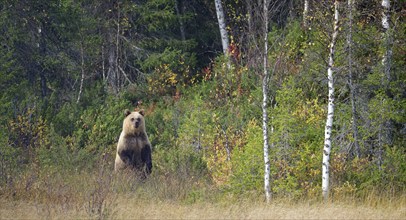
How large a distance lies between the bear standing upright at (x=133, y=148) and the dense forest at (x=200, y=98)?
1.52ft

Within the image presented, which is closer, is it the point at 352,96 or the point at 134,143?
the point at 352,96

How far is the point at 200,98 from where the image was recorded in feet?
54.0

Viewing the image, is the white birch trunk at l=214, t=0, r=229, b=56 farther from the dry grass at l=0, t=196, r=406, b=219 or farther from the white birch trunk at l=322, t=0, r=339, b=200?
the dry grass at l=0, t=196, r=406, b=219

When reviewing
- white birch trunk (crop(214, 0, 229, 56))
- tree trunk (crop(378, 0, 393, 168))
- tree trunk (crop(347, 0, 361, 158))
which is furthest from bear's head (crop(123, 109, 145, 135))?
white birch trunk (crop(214, 0, 229, 56))

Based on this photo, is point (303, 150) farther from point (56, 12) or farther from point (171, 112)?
point (56, 12)

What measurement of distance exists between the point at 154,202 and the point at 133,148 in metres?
3.88

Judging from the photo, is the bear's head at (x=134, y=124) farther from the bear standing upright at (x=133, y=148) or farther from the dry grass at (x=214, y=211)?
the dry grass at (x=214, y=211)

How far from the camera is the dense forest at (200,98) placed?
1346cm

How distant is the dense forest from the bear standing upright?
0.46 meters

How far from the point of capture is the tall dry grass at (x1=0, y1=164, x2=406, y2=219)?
11.5 m

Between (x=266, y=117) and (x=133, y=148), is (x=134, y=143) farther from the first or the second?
(x=266, y=117)

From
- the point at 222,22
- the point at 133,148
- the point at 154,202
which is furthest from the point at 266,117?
the point at 222,22

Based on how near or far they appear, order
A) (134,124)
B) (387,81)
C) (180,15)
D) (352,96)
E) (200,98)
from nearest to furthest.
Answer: (352,96), (387,81), (200,98), (134,124), (180,15)

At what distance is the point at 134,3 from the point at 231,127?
25.1 feet
